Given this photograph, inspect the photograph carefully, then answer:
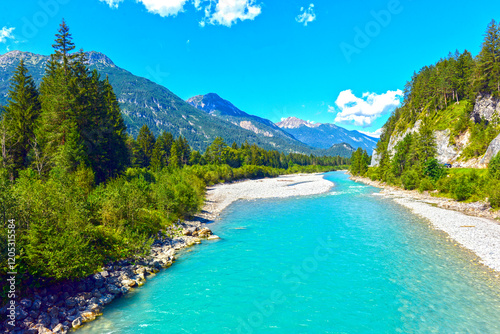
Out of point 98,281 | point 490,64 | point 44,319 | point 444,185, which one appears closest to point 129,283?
point 98,281

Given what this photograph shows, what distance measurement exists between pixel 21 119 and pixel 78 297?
32.8 m

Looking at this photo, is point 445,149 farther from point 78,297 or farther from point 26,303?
point 26,303

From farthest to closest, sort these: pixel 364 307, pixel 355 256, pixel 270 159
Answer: pixel 270 159 → pixel 355 256 → pixel 364 307

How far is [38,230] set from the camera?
41.8ft

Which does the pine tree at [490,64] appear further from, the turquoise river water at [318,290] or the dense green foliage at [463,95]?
the turquoise river water at [318,290]

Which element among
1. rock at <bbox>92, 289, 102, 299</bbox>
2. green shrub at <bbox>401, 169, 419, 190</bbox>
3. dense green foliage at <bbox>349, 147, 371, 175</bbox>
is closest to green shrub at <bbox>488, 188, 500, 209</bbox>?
green shrub at <bbox>401, 169, 419, 190</bbox>

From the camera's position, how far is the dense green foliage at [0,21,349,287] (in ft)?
41.0

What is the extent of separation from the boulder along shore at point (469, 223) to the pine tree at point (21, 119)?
163 feet

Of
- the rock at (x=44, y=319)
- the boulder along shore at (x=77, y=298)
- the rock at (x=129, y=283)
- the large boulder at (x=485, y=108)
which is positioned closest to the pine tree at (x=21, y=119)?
the boulder along shore at (x=77, y=298)

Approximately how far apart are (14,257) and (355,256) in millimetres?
22817

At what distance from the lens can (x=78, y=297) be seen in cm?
1286

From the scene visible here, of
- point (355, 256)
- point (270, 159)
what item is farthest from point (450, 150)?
point (270, 159)

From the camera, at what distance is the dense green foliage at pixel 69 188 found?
12.5 meters

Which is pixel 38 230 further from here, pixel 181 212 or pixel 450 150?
pixel 450 150
